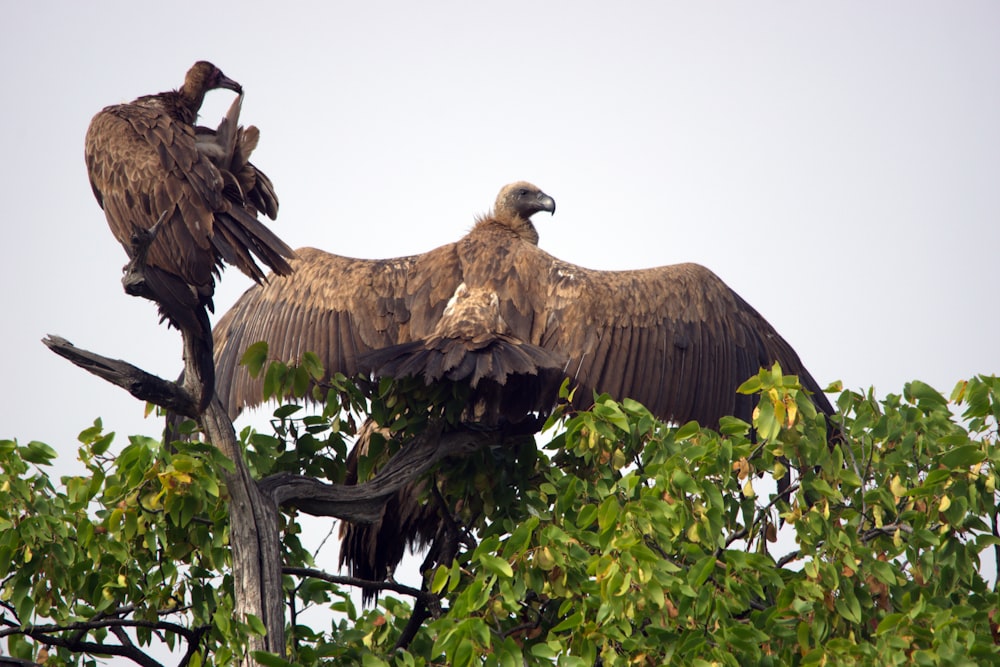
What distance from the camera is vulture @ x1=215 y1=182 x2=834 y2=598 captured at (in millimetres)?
5715

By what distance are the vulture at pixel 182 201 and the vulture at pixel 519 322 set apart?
119 cm

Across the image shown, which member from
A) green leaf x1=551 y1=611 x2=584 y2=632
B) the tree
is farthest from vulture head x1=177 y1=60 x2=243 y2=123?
green leaf x1=551 y1=611 x2=584 y2=632

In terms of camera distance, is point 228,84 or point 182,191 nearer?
point 182,191

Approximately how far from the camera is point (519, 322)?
5.70 meters

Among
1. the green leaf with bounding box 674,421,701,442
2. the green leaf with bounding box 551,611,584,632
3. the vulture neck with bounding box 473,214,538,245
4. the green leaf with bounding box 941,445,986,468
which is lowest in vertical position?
the green leaf with bounding box 551,611,584,632

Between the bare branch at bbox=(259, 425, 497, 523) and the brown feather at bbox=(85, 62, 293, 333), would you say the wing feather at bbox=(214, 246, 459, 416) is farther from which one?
→ the brown feather at bbox=(85, 62, 293, 333)

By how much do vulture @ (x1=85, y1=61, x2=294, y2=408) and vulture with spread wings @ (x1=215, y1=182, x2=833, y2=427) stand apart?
118 centimetres

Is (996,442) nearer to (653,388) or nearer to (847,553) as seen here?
(847,553)

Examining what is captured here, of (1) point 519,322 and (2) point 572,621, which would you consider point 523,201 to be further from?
(2) point 572,621

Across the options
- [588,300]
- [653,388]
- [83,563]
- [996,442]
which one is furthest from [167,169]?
[996,442]

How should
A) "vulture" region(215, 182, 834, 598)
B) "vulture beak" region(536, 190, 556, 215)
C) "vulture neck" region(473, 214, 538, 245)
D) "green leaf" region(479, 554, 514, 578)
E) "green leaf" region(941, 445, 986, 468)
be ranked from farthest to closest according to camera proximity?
"vulture beak" region(536, 190, 556, 215) → "vulture neck" region(473, 214, 538, 245) → "vulture" region(215, 182, 834, 598) → "green leaf" region(941, 445, 986, 468) → "green leaf" region(479, 554, 514, 578)

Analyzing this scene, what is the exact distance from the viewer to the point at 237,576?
3.90 m

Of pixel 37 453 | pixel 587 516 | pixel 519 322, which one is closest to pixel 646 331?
pixel 519 322

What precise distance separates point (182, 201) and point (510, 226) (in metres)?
2.87
